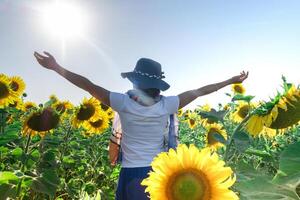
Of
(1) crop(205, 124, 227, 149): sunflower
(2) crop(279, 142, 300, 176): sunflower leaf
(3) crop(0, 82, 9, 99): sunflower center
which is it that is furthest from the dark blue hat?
(2) crop(279, 142, 300, 176): sunflower leaf

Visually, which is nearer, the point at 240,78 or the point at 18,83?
the point at 240,78

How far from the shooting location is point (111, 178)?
5.65 meters

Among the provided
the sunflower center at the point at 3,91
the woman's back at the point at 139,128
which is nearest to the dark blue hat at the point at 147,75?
the woman's back at the point at 139,128

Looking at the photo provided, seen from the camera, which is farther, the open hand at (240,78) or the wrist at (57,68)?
the open hand at (240,78)

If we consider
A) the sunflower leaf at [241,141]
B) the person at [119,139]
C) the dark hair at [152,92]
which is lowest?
the sunflower leaf at [241,141]

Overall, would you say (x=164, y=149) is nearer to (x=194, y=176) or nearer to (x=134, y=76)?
(x=134, y=76)

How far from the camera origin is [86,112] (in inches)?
199

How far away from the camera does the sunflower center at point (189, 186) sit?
126 centimetres

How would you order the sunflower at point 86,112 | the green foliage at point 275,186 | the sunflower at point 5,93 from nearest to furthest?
the green foliage at point 275,186 → the sunflower at point 86,112 → the sunflower at point 5,93

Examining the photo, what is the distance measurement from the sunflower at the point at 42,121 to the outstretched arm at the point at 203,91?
95 centimetres

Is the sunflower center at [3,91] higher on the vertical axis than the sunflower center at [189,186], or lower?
higher

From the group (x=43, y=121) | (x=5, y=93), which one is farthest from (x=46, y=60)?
(x=5, y=93)

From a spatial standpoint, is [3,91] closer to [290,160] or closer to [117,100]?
[117,100]

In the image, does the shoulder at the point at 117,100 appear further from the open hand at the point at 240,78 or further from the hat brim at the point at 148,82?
the open hand at the point at 240,78
